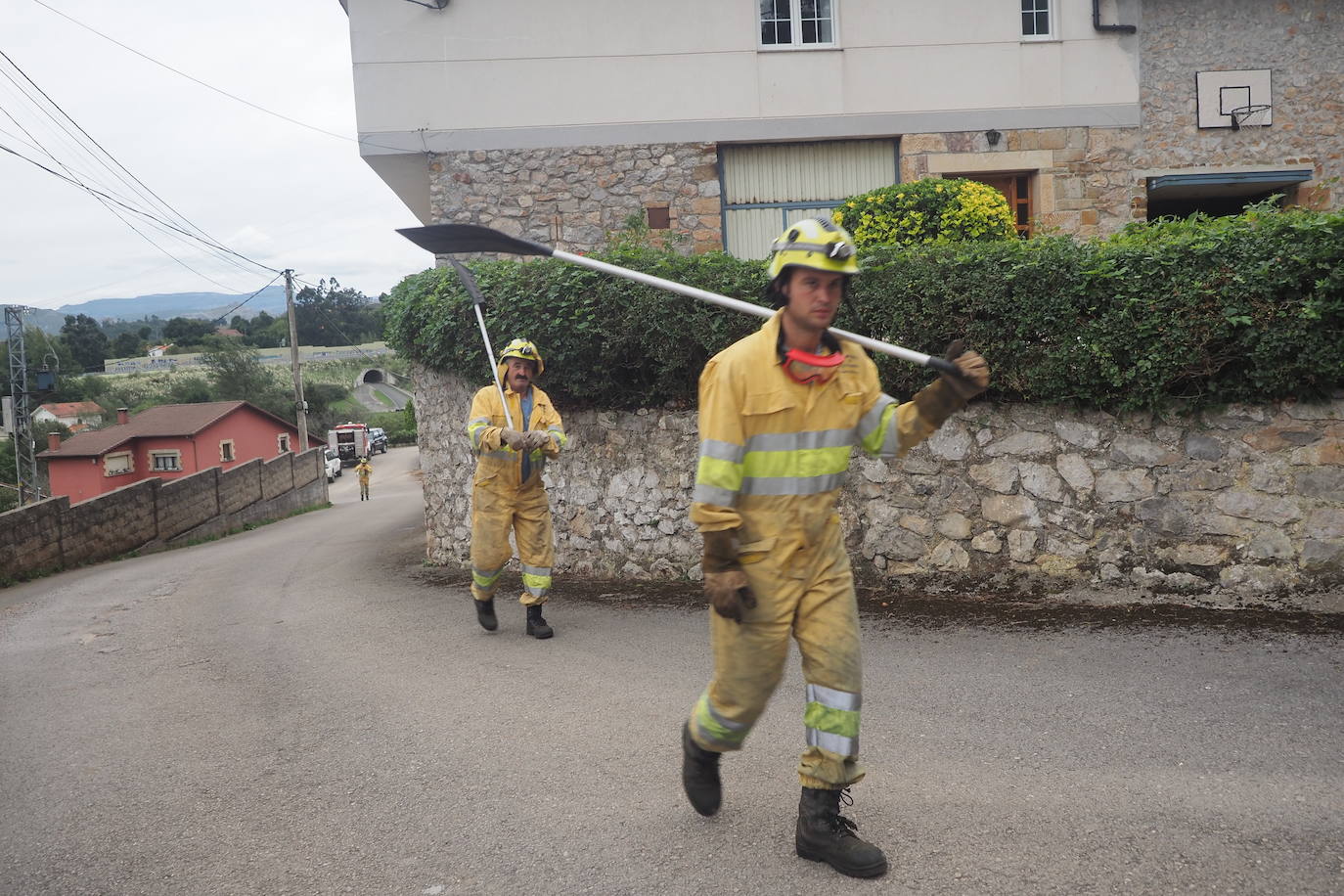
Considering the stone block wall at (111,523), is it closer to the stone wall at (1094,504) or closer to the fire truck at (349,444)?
the stone wall at (1094,504)

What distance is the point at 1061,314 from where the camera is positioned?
22.3 ft

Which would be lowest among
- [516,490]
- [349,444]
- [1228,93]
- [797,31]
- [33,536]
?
[349,444]

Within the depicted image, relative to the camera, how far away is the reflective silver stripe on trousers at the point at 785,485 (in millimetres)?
3434

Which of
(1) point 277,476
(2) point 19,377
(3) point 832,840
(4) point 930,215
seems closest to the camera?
(3) point 832,840

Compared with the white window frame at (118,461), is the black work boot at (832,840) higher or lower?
higher

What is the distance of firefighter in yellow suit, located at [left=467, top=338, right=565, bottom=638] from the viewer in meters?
6.89

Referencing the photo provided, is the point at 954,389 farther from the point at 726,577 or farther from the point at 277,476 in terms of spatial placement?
the point at 277,476

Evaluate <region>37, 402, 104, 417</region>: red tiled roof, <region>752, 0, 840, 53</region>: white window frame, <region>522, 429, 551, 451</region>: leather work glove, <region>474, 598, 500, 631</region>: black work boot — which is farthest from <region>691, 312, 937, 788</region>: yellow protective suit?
<region>37, 402, 104, 417</region>: red tiled roof

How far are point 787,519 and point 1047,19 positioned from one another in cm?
1254

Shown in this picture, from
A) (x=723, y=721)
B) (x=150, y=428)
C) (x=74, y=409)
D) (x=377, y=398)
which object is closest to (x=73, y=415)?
(x=74, y=409)

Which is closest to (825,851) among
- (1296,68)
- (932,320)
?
(932,320)

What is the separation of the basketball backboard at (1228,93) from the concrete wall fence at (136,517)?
17230mm

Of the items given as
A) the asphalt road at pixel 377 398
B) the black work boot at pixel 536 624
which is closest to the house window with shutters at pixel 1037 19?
the black work boot at pixel 536 624

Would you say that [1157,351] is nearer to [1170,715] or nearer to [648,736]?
[1170,715]
